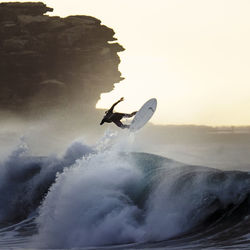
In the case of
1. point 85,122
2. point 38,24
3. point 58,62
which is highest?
point 38,24

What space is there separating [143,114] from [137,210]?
7.68m

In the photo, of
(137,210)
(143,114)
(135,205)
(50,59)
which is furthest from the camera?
(50,59)

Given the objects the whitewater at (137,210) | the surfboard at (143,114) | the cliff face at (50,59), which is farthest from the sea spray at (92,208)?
the cliff face at (50,59)

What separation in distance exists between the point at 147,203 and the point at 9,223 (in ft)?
19.5

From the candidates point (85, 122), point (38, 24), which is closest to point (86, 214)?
point (38, 24)

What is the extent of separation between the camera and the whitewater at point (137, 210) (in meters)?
12.1

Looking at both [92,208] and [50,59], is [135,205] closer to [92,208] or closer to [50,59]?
[92,208]

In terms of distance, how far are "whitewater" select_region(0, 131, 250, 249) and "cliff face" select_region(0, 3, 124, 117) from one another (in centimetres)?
4507

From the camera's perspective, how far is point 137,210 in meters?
13.3

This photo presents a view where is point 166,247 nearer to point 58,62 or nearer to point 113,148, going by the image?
point 113,148

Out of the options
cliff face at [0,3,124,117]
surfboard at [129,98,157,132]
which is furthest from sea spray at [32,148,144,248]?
cliff face at [0,3,124,117]

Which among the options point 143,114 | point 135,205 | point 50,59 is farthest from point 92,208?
point 50,59

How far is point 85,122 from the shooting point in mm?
67438

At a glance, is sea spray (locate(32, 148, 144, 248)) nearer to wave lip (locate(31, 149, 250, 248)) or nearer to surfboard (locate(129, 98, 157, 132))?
wave lip (locate(31, 149, 250, 248))
